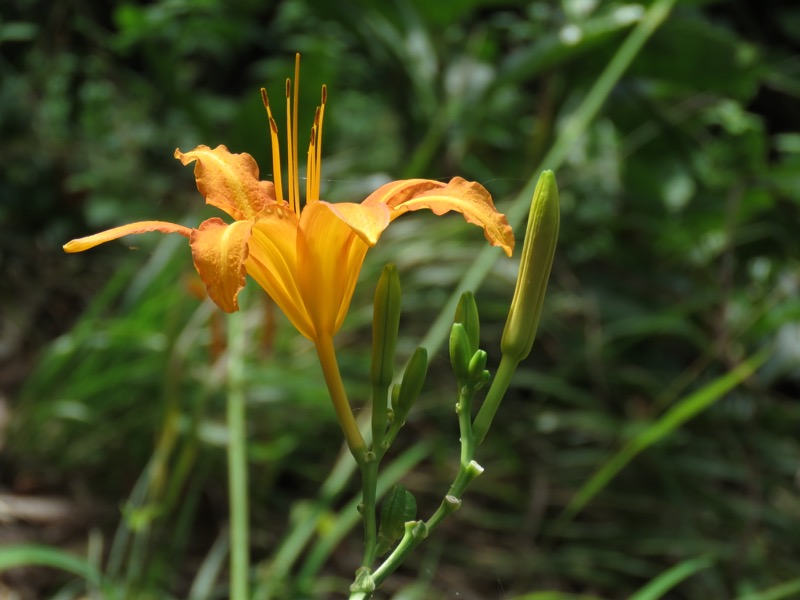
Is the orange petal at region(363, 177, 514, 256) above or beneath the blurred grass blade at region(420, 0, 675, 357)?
beneath

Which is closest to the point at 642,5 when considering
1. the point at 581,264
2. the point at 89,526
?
the point at 581,264

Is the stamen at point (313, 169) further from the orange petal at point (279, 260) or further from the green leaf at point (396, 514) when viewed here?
the green leaf at point (396, 514)

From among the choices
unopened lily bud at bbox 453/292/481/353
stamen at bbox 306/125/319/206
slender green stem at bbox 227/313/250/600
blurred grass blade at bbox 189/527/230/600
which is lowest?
blurred grass blade at bbox 189/527/230/600

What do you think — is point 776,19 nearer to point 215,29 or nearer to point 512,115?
point 512,115

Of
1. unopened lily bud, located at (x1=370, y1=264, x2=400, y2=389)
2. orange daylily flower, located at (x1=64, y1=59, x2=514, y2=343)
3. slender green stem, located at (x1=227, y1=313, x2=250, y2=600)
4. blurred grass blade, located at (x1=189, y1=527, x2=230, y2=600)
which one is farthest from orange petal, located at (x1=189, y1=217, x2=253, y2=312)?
blurred grass blade, located at (x1=189, y1=527, x2=230, y2=600)

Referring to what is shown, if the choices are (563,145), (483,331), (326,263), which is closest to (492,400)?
(326,263)

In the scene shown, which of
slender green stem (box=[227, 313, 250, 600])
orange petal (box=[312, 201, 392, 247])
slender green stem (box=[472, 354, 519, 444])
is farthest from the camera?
slender green stem (box=[227, 313, 250, 600])

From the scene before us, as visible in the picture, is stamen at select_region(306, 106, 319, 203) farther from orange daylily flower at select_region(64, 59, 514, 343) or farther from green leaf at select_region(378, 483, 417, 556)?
green leaf at select_region(378, 483, 417, 556)

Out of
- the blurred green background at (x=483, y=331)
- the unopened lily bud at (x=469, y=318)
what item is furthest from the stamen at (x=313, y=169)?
the blurred green background at (x=483, y=331)
